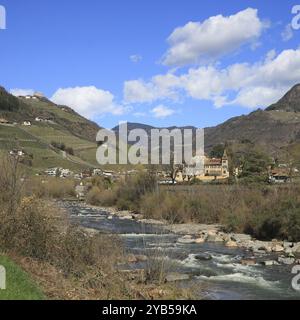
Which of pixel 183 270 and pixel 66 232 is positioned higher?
pixel 66 232

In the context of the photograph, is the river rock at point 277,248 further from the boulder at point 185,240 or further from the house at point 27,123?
the house at point 27,123

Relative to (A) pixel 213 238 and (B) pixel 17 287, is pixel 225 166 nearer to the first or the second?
(A) pixel 213 238

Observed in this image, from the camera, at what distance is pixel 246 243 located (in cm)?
4138

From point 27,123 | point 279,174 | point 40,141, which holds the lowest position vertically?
point 279,174

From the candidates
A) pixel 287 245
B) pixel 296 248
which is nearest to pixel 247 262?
pixel 296 248

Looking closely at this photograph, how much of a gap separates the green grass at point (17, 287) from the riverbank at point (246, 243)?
67.0 feet

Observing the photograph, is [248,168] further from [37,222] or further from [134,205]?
[37,222]

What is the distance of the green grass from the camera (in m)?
11.7

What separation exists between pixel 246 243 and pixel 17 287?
31.1m

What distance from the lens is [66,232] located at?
65.1ft

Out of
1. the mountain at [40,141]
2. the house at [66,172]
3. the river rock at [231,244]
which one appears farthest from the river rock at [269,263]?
the mountain at [40,141]
